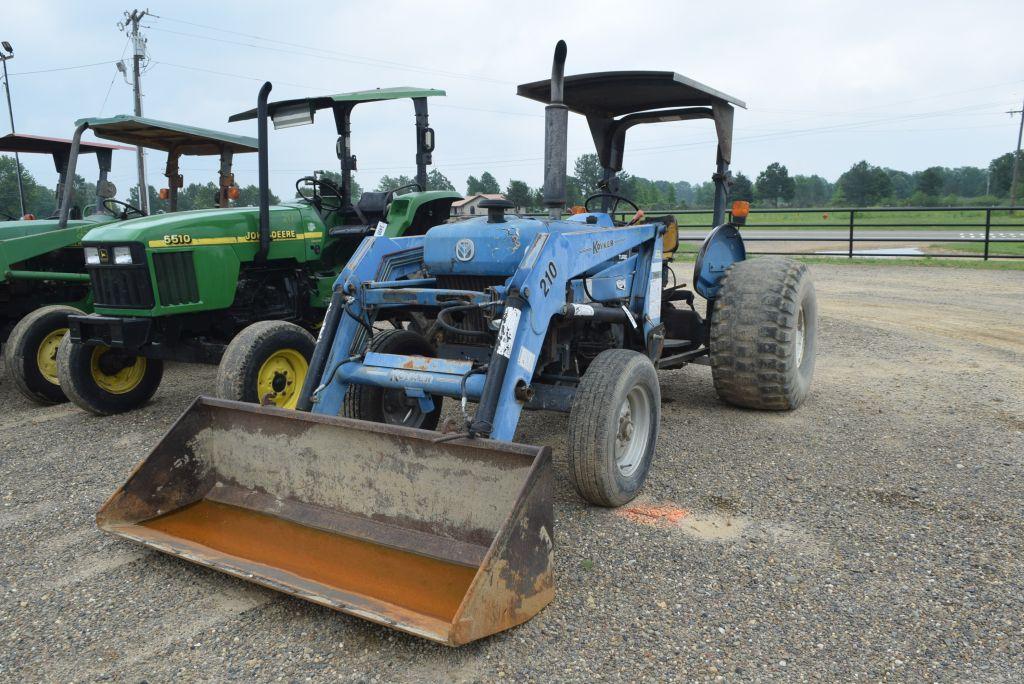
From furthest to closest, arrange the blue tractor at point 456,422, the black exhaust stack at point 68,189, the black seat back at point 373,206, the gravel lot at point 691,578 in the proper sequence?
the black exhaust stack at point 68,189 < the black seat back at point 373,206 < the blue tractor at point 456,422 < the gravel lot at point 691,578

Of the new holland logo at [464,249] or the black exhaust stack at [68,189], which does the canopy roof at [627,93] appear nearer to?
the new holland logo at [464,249]

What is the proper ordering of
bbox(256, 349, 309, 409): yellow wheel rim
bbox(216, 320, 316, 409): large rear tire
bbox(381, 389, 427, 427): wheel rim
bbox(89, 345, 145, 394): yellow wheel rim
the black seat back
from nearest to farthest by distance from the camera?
bbox(381, 389, 427, 427): wheel rim, bbox(216, 320, 316, 409): large rear tire, bbox(256, 349, 309, 409): yellow wheel rim, bbox(89, 345, 145, 394): yellow wheel rim, the black seat back

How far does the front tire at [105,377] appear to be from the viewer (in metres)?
5.97

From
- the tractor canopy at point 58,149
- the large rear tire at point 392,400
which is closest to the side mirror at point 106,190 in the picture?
the tractor canopy at point 58,149

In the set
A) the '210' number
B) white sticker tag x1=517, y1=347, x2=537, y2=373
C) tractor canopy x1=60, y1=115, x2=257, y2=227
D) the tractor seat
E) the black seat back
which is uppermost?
tractor canopy x1=60, y1=115, x2=257, y2=227

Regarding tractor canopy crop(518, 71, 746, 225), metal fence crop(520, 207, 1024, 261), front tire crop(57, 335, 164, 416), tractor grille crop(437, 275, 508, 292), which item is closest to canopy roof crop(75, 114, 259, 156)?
front tire crop(57, 335, 164, 416)

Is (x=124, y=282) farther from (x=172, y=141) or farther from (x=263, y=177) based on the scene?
(x=172, y=141)

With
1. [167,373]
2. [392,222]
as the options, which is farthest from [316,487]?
[167,373]

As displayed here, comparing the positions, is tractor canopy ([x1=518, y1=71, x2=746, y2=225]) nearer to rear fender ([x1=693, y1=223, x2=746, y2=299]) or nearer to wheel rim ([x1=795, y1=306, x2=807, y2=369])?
rear fender ([x1=693, y1=223, x2=746, y2=299])

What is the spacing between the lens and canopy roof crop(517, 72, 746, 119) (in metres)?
5.40

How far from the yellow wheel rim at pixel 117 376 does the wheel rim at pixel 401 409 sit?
2.79 m

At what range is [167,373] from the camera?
7.84 m

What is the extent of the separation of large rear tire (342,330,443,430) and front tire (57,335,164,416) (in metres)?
2.55

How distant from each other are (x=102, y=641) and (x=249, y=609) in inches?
20.1
